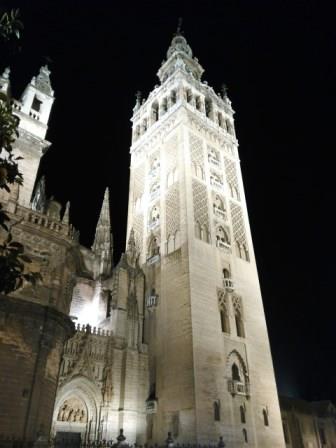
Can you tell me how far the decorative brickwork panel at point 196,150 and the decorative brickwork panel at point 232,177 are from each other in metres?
3.09

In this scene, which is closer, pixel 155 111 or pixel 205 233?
pixel 205 233

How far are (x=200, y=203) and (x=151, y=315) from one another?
887 centimetres

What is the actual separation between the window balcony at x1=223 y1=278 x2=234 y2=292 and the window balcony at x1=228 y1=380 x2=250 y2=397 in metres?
5.80

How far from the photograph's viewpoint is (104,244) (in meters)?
32.7

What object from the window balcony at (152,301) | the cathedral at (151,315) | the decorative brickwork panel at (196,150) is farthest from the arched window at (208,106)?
the window balcony at (152,301)

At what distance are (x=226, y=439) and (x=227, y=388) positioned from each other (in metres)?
2.51

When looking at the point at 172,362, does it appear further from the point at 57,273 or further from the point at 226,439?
the point at 57,273

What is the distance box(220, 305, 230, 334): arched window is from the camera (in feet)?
74.3

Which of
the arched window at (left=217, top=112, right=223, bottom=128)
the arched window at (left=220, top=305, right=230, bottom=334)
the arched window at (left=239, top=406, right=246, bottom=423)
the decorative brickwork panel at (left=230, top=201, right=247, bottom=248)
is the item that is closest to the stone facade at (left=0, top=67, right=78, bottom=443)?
the arched window at (left=220, top=305, right=230, bottom=334)

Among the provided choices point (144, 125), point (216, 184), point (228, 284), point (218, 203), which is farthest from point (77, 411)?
point (144, 125)

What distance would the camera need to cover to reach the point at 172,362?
20.7 metres

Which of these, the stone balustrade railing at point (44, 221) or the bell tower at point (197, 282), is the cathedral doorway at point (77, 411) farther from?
the stone balustrade railing at point (44, 221)

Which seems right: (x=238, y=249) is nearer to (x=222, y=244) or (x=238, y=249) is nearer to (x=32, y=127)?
(x=222, y=244)

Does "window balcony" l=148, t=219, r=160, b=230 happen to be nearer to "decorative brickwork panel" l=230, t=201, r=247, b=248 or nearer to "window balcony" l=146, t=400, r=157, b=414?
"decorative brickwork panel" l=230, t=201, r=247, b=248
